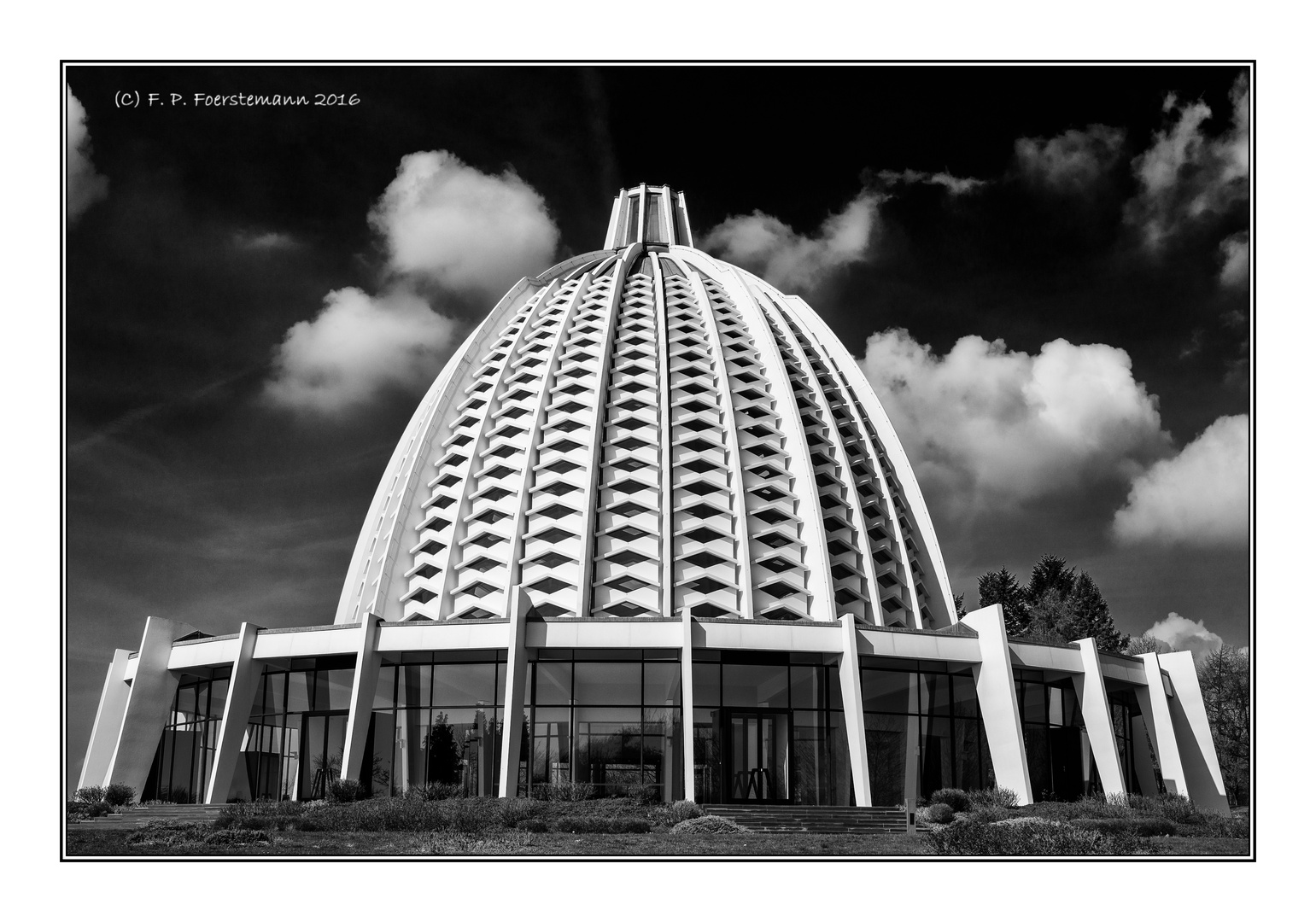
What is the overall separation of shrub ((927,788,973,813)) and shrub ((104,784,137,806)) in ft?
71.3

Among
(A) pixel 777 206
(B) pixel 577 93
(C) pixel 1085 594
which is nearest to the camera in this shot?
(B) pixel 577 93

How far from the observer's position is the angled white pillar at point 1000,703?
28.2 m

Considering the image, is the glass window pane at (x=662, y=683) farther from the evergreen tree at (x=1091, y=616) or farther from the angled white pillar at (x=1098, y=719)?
the evergreen tree at (x=1091, y=616)

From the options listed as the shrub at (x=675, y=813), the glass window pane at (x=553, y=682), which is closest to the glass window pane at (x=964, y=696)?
the shrub at (x=675, y=813)

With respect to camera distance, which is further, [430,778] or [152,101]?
[430,778]

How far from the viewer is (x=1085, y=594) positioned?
56781 millimetres

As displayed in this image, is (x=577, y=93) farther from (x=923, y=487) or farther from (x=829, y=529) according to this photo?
(x=923, y=487)

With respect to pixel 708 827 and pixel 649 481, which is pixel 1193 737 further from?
pixel 708 827

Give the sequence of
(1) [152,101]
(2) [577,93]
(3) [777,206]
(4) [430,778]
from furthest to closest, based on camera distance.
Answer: (4) [430,778]
(3) [777,206]
(2) [577,93]
(1) [152,101]

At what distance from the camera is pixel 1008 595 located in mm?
61125

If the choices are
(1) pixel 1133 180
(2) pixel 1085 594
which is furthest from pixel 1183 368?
(2) pixel 1085 594

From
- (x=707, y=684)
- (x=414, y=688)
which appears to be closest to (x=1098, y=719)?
(x=707, y=684)

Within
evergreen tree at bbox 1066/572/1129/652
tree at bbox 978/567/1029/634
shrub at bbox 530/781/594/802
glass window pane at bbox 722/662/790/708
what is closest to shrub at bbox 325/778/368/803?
shrub at bbox 530/781/594/802

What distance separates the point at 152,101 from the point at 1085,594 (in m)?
53.3
